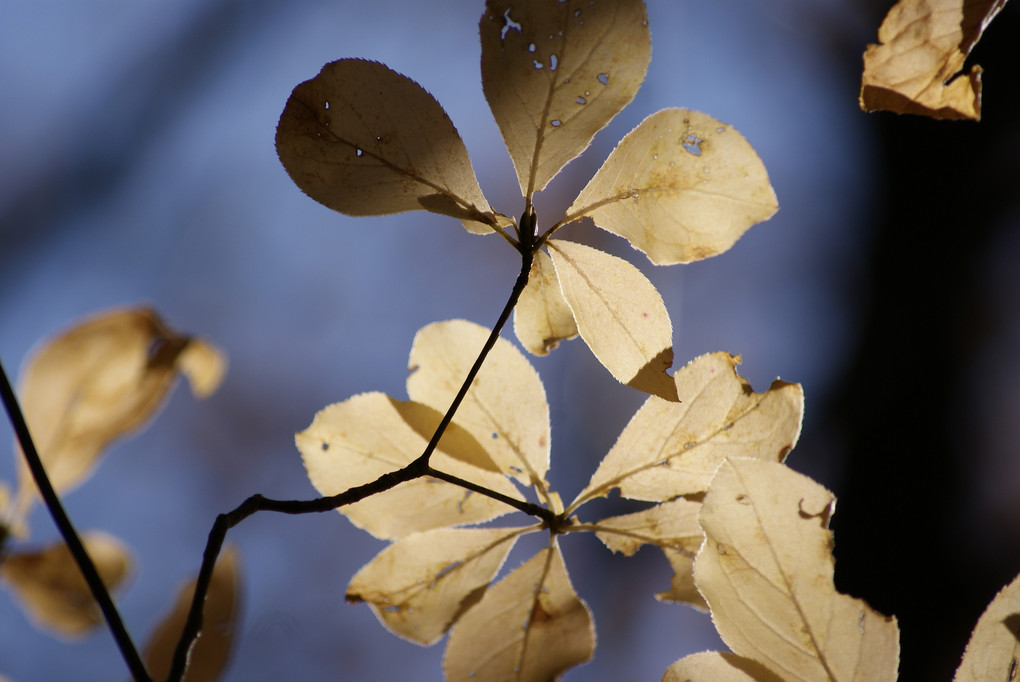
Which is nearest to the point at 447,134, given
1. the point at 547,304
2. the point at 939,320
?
the point at 547,304

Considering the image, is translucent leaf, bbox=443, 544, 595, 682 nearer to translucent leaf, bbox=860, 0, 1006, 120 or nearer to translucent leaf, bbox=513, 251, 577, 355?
translucent leaf, bbox=513, 251, 577, 355

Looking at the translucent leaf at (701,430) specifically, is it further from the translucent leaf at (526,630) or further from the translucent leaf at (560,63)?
the translucent leaf at (560,63)

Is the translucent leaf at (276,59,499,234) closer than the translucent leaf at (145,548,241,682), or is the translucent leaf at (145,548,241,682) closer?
the translucent leaf at (276,59,499,234)

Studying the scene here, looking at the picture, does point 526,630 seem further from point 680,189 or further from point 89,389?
point 89,389

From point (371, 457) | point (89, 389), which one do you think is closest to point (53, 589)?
point (89, 389)

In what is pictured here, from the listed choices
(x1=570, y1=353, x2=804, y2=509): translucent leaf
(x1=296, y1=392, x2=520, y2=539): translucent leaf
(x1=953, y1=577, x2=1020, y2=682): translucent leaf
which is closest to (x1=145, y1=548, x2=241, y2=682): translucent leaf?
(x1=296, y1=392, x2=520, y2=539): translucent leaf

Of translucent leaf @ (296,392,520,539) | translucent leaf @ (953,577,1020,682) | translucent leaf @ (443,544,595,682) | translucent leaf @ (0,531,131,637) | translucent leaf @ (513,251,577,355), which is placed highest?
translucent leaf @ (513,251,577,355)

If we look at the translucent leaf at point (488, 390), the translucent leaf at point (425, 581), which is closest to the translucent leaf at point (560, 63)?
the translucent leaf at point (488, 390)

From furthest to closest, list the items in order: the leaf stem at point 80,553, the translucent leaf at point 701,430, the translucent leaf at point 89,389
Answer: the translucent leaf at point 89,389 → the translucent leaf at point 701,430 → the leaf stem at point 80,553
